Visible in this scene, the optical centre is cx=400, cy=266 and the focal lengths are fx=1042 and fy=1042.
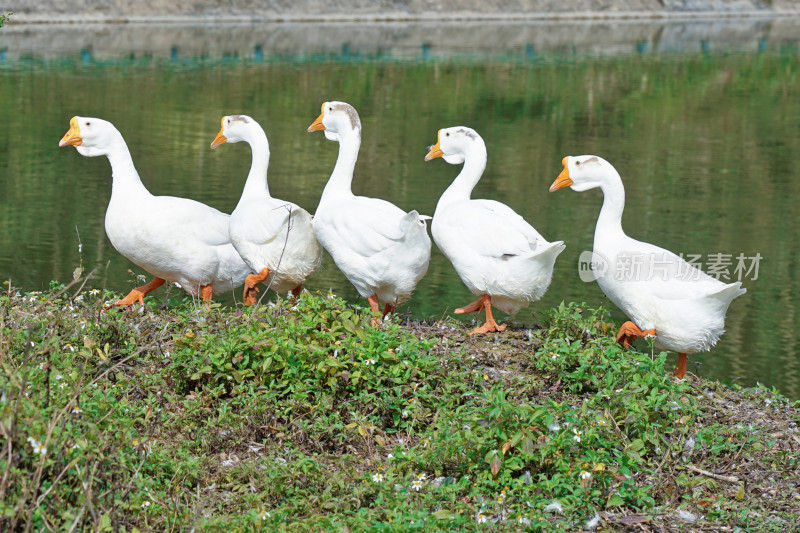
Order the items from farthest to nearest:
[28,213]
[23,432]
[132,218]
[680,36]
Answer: [680,36], [28,213], [132,218], [23,432]

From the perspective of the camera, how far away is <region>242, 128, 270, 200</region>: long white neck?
9.15m

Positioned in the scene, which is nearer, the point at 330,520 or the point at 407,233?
the point at 330,520

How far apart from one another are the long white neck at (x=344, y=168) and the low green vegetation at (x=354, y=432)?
158 centimetres

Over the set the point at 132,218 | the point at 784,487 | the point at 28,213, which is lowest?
the point at 28,213

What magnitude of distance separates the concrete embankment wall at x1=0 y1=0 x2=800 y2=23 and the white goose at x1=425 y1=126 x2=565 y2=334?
37675 mm

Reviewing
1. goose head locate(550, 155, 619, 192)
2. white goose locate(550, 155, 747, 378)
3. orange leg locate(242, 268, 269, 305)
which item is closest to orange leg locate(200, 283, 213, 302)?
orange leg locate(242, 268, 269, 305)

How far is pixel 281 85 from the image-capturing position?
30.6m

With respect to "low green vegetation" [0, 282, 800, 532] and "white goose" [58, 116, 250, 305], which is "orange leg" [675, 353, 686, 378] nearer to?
"low green vegetation" [0, 282, 800, 532]

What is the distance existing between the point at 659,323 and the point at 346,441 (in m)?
2.74

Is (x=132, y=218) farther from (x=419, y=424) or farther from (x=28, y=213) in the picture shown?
(x=28, y=213)

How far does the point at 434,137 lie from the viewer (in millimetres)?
23047

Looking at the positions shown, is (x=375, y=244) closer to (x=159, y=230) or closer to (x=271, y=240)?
(x=271, y=240)

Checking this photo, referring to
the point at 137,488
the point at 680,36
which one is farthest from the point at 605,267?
the point at 680,36

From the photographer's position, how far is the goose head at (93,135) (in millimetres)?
9133
